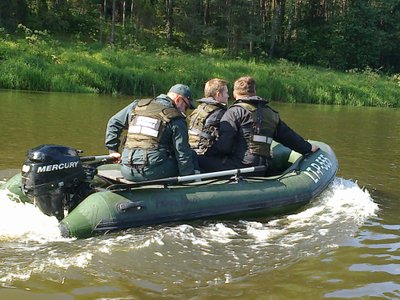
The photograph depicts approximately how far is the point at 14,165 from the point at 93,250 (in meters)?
3.18

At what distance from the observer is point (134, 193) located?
469cm

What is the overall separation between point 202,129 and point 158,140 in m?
1.03

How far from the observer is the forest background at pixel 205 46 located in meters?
18.3

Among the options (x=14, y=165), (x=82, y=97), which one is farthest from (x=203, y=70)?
(x=14, y=165)

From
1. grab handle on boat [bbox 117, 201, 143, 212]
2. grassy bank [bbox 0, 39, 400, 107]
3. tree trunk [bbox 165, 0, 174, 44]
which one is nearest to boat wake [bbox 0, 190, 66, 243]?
grab handle on boat [bbox 117, 201, 143, 212]

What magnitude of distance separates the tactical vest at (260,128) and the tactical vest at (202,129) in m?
0.31

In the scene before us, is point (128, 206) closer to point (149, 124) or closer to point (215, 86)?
point (149, 124)

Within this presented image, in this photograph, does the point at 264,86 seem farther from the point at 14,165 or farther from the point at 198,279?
the point at 198,279

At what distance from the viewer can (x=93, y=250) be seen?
400cm

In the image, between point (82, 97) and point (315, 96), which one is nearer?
point (82, 97)

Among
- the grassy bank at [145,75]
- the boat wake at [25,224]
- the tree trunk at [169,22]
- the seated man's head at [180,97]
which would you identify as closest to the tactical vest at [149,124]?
the seated man's head at [180,97]

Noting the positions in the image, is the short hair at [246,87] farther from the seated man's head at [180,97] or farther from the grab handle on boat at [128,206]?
the grab handle on boat at [128,206]

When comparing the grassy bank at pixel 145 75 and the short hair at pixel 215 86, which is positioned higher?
the short hair at pixel 215 86

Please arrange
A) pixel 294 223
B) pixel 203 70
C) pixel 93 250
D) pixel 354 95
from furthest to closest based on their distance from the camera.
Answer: pixel 354 95 < pixel 203 70 < pixel 294 223 < pixel 93 250
